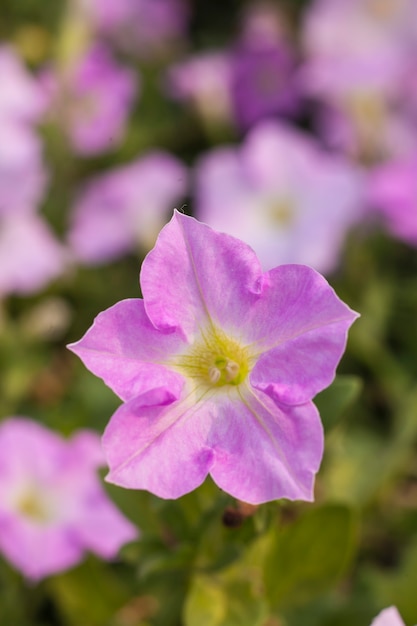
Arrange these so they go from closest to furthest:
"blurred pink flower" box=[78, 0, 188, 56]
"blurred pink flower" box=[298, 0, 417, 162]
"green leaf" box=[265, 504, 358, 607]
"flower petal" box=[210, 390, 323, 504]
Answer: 1. "flower petal" box=[210, 390, 323, 504]
2. "green leaf" box=[265, 504, 358, 607]
3. "blurred pink flower" box=[298, 0, 417, 162]
4. "blurred pink flower" box=[78, 0, 188, 56]

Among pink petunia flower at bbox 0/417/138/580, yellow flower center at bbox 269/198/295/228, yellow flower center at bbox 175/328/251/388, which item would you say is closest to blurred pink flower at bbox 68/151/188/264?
yellow flower center at bbox 269/198/295/228

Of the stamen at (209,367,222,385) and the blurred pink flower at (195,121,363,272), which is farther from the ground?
the stamen at (209,367,222,385)

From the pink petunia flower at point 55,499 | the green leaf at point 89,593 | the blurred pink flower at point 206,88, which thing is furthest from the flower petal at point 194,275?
the blurred pink flower at point 206,88

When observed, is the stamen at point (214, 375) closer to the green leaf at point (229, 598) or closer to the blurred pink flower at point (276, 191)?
the green leaf at point (229, 598)

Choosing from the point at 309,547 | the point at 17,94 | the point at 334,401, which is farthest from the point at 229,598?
the point at 17,94

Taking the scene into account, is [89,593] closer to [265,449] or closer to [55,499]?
[55,499]

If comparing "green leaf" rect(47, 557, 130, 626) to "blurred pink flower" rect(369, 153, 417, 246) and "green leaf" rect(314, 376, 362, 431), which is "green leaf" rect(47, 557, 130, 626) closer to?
"green leaf" rect(314, 376, 362, 431)
